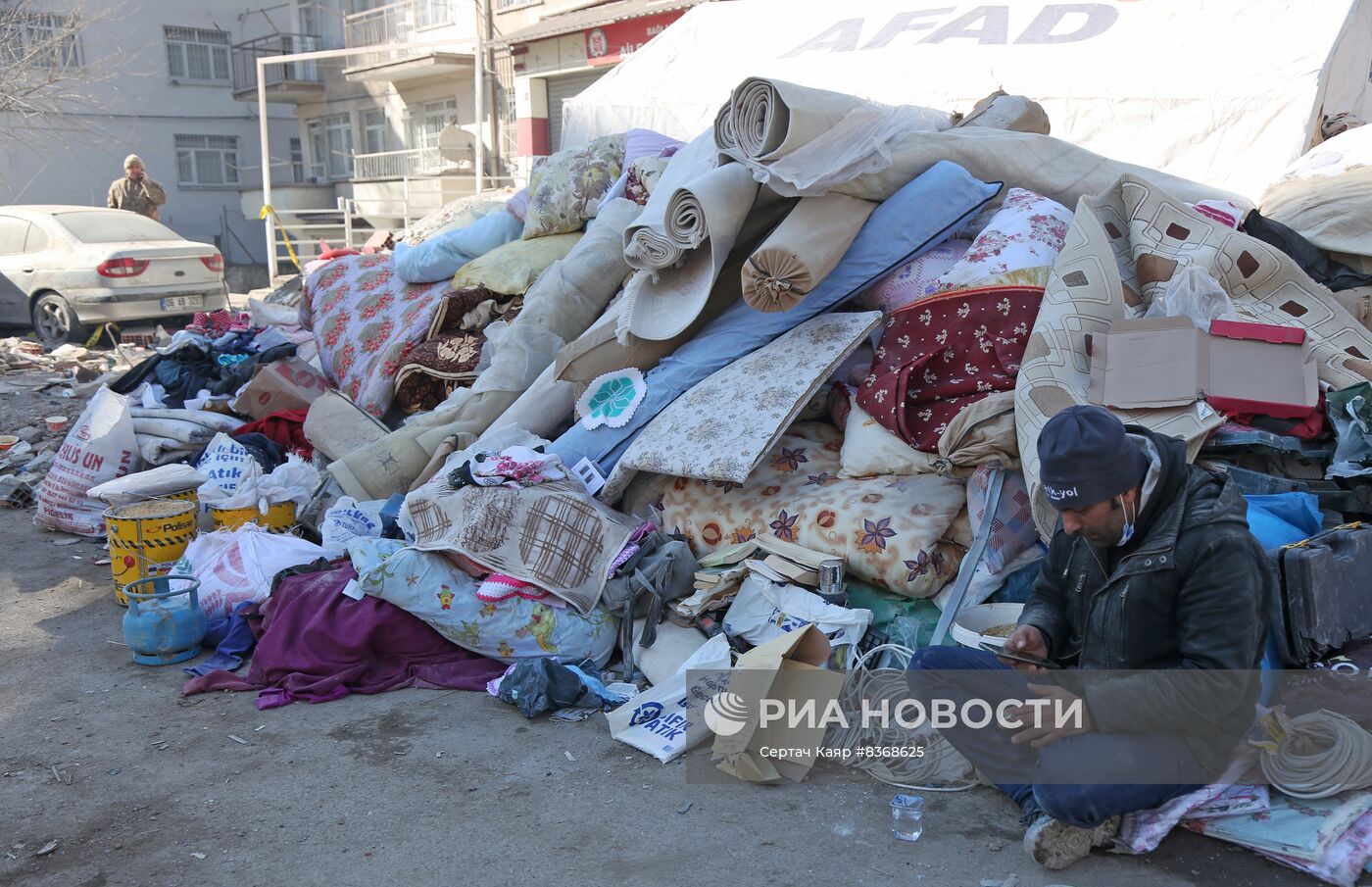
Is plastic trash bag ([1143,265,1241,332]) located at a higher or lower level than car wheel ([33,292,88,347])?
higher

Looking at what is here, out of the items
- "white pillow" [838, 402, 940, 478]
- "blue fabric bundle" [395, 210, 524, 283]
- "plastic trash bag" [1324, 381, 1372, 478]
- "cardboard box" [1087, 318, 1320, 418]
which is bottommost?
"white pillow" [838, 402, 940, 478]

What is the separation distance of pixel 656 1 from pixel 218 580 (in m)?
12.9

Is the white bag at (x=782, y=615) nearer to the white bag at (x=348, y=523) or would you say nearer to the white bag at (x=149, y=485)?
the white bag at (x=348, y=523)

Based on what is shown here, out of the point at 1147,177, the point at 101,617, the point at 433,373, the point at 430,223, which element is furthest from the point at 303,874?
the point at 430,223

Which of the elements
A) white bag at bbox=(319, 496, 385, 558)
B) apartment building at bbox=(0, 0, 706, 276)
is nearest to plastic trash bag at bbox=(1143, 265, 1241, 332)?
white bag at bbox=(319, 496, 385, 558)

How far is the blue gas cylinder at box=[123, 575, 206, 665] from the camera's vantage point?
3.77 metres

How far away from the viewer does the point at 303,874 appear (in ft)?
8.39

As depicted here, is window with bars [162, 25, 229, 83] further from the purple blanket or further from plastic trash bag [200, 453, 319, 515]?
the purple blanket

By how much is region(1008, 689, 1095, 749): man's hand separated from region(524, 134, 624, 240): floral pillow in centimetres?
458

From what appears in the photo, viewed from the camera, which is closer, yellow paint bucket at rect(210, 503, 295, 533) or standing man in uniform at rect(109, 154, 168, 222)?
yellow paint bucket at rect(210, 503, 295, 533)

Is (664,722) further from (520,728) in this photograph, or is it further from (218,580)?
(218,580)

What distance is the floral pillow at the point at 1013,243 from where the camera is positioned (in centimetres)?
395

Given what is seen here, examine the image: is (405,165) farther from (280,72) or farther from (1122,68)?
(1122,68)

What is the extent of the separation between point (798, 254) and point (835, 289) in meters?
0.37
